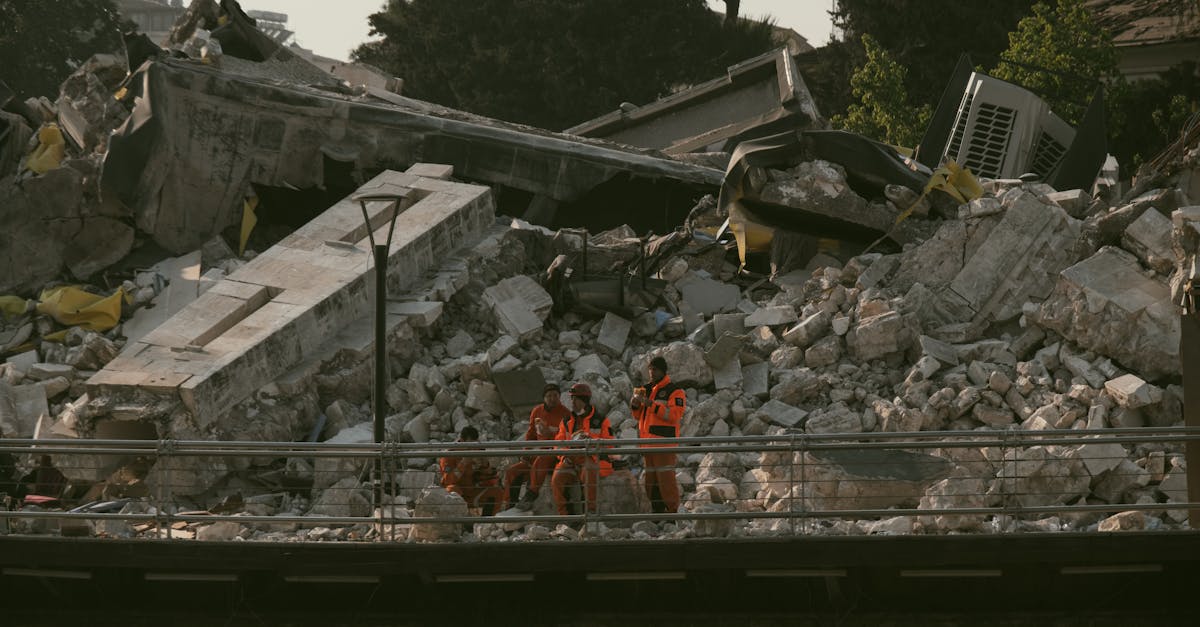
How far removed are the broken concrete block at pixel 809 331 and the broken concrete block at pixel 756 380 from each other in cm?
37

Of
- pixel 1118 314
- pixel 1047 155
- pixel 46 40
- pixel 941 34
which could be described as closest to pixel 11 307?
pixel 1118 314

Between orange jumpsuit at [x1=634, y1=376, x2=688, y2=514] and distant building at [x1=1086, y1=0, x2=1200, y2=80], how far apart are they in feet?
65.6

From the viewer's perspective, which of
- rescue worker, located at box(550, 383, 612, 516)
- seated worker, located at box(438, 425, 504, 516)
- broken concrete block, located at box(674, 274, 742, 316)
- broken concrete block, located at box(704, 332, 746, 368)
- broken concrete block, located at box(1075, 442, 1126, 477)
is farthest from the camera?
broken concrete block, located at box(674, 274, 742, 316)

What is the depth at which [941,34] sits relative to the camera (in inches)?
1293

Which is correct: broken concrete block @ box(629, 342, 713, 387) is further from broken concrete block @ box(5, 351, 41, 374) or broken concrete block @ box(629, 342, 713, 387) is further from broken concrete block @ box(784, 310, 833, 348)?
broken concrete block @ box(5, 351, 41, 374)

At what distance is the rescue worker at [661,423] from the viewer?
40.2ft

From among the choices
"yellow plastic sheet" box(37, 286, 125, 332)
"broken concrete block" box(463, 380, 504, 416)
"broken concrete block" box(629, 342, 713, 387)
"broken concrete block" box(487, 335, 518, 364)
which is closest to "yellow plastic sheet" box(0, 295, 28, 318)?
"yellow plastic sheet" box(37, 286, 125, 332)

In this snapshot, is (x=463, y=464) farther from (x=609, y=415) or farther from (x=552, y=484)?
(x=609, y=415)

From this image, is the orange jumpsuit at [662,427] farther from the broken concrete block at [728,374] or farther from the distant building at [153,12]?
the distant building at [153,12]

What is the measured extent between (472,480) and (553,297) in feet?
15.3

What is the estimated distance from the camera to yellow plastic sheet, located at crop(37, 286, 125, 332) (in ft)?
57.2

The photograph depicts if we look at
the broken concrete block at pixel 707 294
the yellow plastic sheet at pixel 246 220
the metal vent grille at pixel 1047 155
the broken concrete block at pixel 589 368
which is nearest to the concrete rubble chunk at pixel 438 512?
the broken concrete block at pixel 589 368

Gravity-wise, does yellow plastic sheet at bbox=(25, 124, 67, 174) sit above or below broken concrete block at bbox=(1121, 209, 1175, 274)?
above

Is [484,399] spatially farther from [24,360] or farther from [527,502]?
[24,360]
